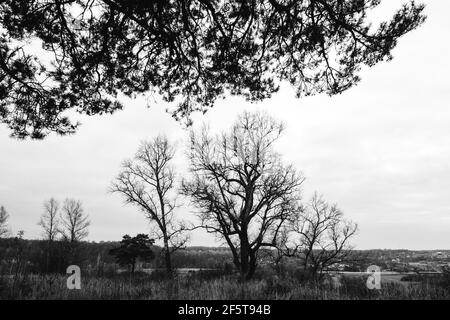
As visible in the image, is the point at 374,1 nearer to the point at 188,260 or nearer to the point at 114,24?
the point at 114,24

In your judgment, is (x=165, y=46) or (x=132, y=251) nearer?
(x=165, y=46)

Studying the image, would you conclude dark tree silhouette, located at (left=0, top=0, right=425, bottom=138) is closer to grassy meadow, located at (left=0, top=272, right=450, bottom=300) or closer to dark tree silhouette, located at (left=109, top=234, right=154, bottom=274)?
grassy meadow, located at (left=0, top=272, right=450, bottom=300)

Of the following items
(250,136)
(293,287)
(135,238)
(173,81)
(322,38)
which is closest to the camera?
(322,38)

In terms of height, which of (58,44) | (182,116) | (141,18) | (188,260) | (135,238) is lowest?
(188,260)

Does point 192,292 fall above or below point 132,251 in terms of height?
above

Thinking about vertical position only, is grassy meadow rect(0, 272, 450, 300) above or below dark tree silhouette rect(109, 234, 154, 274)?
above

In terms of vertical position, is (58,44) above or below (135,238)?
above

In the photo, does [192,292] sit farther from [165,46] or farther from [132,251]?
[132,251]

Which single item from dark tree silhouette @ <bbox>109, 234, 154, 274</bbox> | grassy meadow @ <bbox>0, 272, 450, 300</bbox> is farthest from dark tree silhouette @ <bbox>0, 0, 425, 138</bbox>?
dark tree silhouette @ <bbox>109, 234, 154, 274</bbox>

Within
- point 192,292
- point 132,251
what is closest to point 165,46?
point 192,292

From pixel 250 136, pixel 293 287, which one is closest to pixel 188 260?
pixel 250 136

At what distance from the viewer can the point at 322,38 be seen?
5.62 metres

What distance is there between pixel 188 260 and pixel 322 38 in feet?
201
